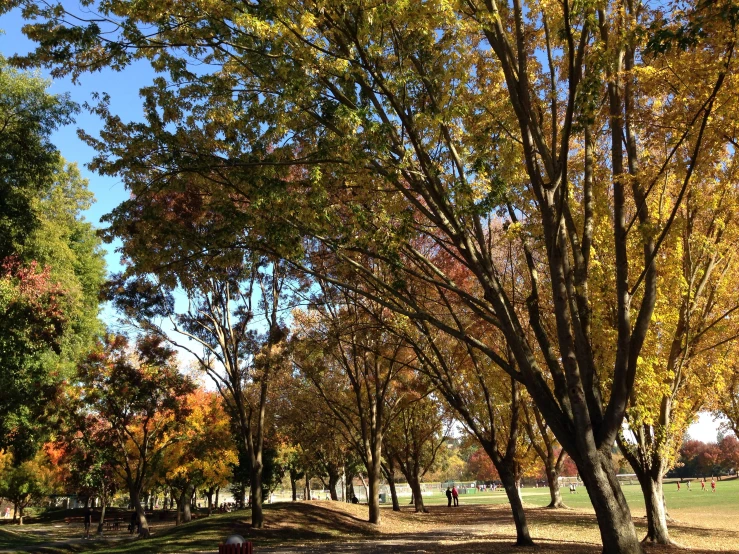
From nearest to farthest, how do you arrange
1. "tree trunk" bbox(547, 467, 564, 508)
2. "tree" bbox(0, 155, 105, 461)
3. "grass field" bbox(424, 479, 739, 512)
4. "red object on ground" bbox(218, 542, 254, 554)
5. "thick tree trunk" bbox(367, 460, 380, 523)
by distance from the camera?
1. "red object on ground" bbox(218, 542, 254, 554)
2. "tree" bbox(0, 155, 105, 461)
3. "thick tree trunk" bbox(367, 460, 380, 523)
4. "tree trunk" bbox(547, 467, 564, 508)
5. "grass field" bbox(424, 479, 739, 512)

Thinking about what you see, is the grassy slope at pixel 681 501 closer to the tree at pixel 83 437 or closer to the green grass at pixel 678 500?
the green grass at pixel 678 500

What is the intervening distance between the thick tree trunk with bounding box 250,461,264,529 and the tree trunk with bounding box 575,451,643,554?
1317cm

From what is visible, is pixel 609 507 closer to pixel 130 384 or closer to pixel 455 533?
pixel 455 533

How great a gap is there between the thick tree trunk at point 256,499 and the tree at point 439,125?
11.9 m

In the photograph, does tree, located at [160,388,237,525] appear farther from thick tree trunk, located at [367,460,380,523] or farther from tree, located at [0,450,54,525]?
tree, located at [0,450,54,525]

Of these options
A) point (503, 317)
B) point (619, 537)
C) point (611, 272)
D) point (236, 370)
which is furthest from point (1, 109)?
point (619, 537)

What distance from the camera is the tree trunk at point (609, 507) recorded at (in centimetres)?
712

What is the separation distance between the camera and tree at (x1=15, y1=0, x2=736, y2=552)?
7340mm

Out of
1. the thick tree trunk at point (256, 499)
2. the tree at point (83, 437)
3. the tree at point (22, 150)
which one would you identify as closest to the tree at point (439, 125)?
the tree at point (22, 150)

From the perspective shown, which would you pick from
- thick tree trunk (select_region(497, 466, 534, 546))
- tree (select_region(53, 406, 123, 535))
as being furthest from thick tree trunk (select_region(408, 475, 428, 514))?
thick tree trunk (select_region(497, 466, 534, 546))

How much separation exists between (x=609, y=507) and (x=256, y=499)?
44.1 ft

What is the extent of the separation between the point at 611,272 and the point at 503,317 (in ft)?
18.9

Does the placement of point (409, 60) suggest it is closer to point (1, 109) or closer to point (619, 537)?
point (619, 537)

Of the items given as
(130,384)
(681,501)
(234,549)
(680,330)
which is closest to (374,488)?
(130,384)
